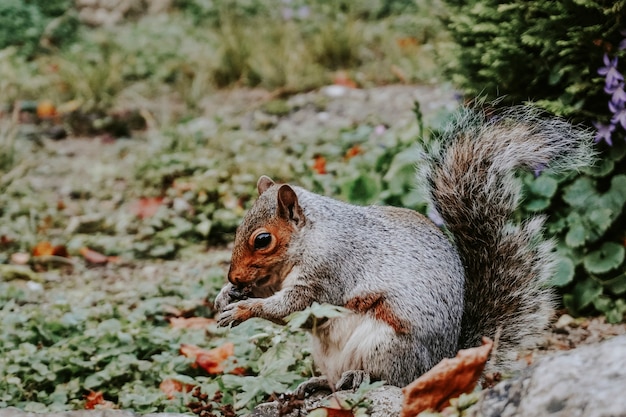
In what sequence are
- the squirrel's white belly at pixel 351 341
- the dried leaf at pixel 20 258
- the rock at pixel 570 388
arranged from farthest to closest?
the dried leaf at pixel 20 258, the squirrel's white belly at pixel 351 341, the rock at pixel 570 388

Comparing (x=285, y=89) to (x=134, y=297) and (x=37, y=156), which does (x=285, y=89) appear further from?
(x=134, y=297)

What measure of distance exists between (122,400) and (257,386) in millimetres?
644

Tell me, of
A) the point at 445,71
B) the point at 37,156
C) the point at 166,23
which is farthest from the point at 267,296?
the point at 166,23

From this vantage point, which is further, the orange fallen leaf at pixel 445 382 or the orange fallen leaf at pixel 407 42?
the orange fallen leaf at pixel 407 42

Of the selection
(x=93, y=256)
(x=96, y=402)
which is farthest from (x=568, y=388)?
(x=93, y=256)

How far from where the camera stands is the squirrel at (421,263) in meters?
2.53

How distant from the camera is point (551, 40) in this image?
345 centimetres

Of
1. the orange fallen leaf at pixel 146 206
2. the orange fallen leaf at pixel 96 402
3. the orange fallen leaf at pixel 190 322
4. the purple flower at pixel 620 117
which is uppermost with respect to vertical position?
the purple flower at pixel 620 117

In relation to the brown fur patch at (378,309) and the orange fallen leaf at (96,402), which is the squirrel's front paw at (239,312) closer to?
the brown fur patch at (378,309)

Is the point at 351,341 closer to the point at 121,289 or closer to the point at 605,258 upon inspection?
the point at 605,258

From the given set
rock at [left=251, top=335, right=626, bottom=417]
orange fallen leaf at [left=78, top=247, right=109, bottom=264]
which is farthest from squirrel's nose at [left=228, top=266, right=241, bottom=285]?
orange fallen leaf at [left=78, top=247, right=109, bottom=264]

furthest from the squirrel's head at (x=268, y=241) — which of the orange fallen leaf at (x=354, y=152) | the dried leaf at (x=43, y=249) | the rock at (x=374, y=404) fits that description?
the orange fallen leaf at (x=354, y=152)

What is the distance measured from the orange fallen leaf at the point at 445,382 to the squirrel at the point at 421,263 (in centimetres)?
36

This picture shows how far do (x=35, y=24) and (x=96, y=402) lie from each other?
6653 millimetres
